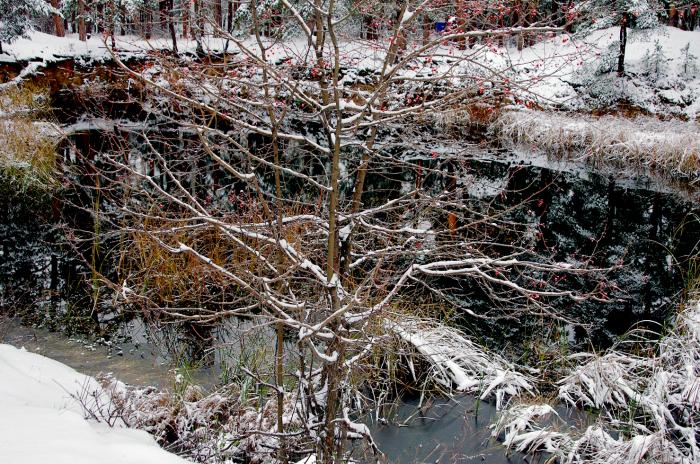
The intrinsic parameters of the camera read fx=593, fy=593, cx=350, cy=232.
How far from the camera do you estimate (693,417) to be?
3.96 metres

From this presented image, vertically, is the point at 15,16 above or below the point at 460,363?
above

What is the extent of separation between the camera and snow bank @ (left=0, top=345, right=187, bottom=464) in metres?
2.35

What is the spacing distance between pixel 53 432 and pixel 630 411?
358 centimetres

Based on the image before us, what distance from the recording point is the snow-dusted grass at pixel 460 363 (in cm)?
456

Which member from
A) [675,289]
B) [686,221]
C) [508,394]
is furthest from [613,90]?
[508,394]

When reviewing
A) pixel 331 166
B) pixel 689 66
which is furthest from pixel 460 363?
pixel 689 66

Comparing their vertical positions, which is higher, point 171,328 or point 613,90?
point 613,90

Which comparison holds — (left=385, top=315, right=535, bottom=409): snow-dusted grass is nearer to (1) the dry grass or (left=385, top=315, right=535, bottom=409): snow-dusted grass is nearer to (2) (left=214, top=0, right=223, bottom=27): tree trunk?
(2) (left=214, top=0, right=223, bottom=27): tree trunk

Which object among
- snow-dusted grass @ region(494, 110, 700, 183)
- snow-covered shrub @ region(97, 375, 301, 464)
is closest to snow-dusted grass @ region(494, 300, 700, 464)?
snow-covered shrub @ region(97, 375, 301, 464)

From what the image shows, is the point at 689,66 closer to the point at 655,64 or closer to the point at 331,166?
the point at 655,64

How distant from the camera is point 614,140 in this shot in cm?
1214

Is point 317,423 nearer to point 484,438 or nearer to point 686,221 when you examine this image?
point 484,438

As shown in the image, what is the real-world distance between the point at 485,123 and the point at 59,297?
35.9ft

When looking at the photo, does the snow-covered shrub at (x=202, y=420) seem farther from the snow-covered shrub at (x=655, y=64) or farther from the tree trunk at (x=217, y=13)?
the snow-covered shrub at (x=655, y=64)
